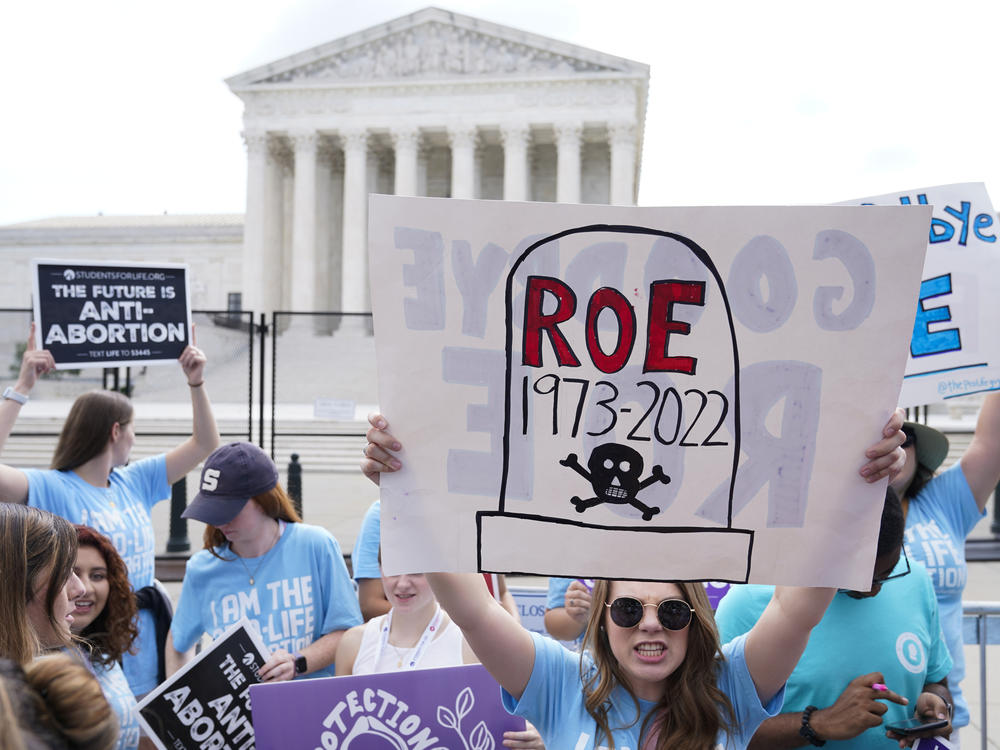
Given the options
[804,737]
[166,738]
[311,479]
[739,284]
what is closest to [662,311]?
[739,284]

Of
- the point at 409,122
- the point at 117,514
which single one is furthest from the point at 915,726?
the point at 409,122

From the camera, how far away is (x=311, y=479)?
15.1 m

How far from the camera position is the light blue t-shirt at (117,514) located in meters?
3.19

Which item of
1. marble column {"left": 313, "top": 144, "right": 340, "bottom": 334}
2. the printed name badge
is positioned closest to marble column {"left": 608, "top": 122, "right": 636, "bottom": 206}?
marble column {"left": 313, "top": 144, "right": 340, "bottom": 334}

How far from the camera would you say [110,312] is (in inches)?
201

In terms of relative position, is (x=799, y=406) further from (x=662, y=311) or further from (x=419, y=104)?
(x=419, y=104)

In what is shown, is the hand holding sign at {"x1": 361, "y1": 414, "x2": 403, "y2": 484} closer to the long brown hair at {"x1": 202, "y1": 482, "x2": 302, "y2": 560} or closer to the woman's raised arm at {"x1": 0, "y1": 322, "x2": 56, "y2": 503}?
the long brown hair at {"x1": 202, "y1": 482, "x2": 302, "y2": 560}

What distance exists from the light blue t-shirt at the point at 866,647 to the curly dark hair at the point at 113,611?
195cm

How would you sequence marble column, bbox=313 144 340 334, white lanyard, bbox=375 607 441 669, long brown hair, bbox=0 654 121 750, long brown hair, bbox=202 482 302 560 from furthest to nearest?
marble column, bbox=313 144 340 334 → long brown hair, bbox=202 482 302 560 → white lanyard, bbox=375 607 441 669 → long brown hair, bbox=0 654 121 750

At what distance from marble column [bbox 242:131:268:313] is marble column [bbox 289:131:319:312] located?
66.6 inches

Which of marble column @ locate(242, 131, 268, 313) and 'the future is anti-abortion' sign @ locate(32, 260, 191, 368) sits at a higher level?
marble column @ locate(242, 131, 268, 313)

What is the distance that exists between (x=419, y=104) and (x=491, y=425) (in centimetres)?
4197

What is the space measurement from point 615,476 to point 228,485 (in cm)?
172

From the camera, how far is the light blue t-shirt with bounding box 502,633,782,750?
1.88 m
